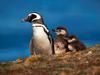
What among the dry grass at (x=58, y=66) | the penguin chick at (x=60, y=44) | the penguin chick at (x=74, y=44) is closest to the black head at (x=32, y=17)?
the penguin chick at (x=60, y=44)

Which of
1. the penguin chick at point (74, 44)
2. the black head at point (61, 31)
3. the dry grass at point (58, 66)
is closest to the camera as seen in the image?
the dry grass at point (58, 66)

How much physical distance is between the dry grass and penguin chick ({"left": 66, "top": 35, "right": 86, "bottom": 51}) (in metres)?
4.39

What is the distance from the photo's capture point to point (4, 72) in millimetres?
15625

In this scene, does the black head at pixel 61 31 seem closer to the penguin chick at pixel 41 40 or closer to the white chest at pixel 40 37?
the penguin chick at pixel 41 40

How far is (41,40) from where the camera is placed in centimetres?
2427

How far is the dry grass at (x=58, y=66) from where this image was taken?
50.0ft

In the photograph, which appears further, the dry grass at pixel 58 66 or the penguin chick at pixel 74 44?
the penguin chick at pixel 74 44

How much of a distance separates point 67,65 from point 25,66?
1547 millimetres

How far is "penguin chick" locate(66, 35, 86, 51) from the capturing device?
78.6ft

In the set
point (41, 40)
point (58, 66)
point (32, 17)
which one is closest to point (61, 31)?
point (32, 17)

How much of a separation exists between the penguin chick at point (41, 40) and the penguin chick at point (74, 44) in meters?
1.01

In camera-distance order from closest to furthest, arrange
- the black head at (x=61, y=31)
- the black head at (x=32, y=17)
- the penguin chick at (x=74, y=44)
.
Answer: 1. the penguin chick at (x=74, y=44)
2. the black head at (x=32, y=17)
3. the black head at (x=61, y=31)

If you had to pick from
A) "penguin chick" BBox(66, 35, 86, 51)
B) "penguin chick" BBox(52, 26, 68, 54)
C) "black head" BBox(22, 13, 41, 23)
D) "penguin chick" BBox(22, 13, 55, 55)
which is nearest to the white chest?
"penguin chick" BBox(22, 13, 55, 55)

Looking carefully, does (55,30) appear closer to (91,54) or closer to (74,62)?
(91,54)
